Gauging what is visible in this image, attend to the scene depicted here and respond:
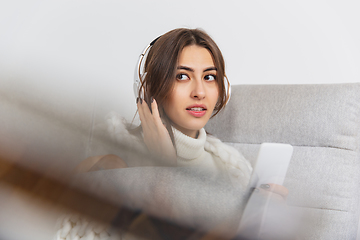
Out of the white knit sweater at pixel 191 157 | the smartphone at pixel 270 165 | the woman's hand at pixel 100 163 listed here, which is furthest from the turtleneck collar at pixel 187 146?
the woman's hand at pixel 100 163

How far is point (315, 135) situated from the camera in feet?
2.75

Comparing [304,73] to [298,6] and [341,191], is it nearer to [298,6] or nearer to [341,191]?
[298,6]

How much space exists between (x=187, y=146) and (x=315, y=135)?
464mm

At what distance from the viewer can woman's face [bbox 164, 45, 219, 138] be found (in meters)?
0.54

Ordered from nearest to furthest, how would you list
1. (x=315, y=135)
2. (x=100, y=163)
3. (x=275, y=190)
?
(x=100, y=163)
(x=275, y=190)
(x=315, y=135)

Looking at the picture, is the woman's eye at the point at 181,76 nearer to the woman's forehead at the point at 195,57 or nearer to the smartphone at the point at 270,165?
the woman's forehead at the point at 195,57

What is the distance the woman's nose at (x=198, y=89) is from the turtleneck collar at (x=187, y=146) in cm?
7

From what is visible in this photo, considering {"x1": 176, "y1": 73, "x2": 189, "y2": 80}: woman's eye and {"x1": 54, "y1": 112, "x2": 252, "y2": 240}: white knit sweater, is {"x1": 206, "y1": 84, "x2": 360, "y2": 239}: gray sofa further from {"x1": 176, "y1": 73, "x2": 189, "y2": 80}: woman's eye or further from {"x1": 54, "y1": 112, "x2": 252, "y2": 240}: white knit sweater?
{"x1": 176, "y1": 73, "x2": 189, "y2": 80}: woman's eye

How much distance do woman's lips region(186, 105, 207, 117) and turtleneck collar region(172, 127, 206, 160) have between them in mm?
43

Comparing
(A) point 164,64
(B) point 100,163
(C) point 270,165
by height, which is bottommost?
(B) point 100,163

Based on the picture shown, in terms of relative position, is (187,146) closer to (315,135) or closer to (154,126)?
(154,126)

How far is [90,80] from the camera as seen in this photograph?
9.5 inches

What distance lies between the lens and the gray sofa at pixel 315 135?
0.72 meters

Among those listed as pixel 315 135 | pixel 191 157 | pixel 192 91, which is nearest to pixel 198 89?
pixel 192 91
